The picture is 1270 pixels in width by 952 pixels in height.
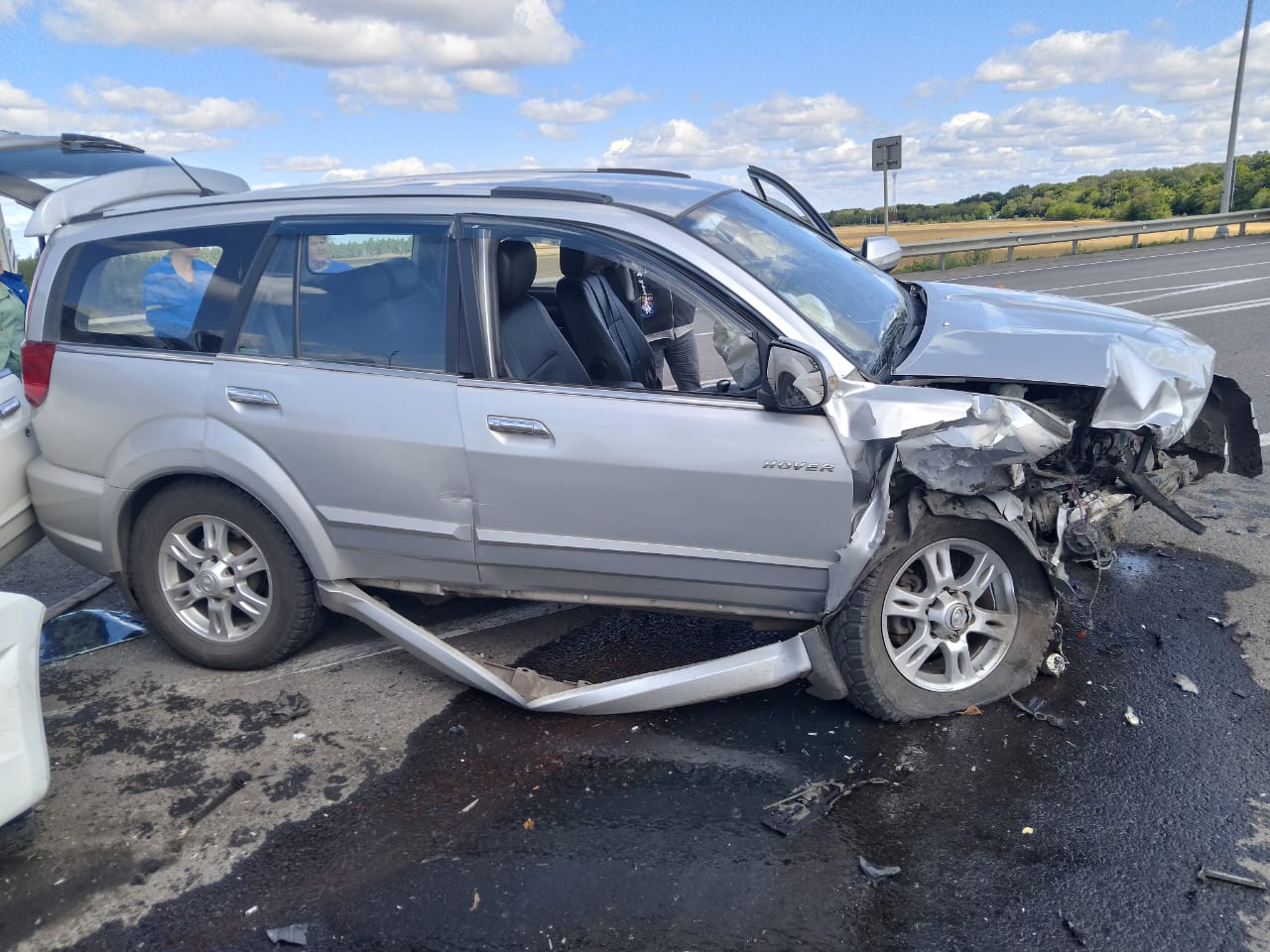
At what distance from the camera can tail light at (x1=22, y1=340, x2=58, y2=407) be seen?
13.6ft

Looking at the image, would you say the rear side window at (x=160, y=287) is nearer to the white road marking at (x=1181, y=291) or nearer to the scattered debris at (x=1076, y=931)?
the scattered debris at (x=1076, y=931)

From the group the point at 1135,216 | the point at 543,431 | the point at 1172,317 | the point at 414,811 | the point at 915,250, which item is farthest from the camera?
the point at 1135,216

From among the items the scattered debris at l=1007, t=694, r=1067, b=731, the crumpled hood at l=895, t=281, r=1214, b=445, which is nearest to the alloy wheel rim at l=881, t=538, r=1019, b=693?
the scattered debris at l=1007, t=694, r=1067, b=731

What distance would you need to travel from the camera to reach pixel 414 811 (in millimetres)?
3141

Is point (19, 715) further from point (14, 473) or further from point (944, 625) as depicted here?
point (944, 625)

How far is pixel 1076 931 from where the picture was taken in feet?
8.17

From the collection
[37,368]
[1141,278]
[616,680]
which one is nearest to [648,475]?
[616,680]

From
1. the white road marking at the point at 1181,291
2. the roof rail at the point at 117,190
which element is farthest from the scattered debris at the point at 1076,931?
the white road marking at the point at 1181,291

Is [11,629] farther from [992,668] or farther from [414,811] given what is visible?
[992,668]

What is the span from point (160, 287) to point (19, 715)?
74.7 inches


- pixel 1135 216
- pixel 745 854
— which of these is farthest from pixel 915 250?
pixel 745 854

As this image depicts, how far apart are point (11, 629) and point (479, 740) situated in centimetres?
151

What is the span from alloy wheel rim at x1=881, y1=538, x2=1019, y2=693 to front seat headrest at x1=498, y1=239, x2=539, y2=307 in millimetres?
1749

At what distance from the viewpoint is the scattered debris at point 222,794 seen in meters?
3.19
